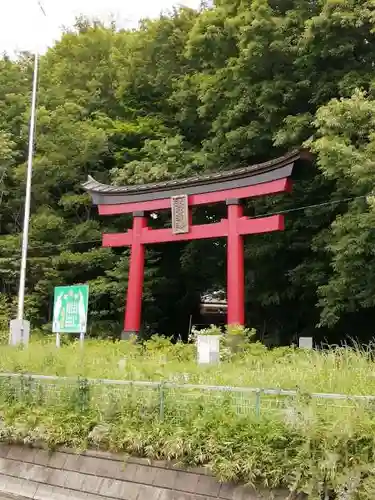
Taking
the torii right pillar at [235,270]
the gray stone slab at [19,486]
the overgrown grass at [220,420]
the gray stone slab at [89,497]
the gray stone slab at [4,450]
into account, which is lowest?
the gray stone slab at [19,486]

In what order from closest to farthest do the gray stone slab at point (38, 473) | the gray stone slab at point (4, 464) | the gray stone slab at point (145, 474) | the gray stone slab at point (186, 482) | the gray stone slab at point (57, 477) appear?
the gray stone slab at point (186, 482), the gray stone slab at point (145, 474), the gray stone slab at point (57, 477), the gray stone slab at point (38, 473), the gray stone slab at point (4, 464)

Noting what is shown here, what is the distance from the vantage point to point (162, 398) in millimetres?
6285

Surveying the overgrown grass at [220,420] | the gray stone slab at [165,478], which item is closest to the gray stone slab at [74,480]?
the overgrown grass at [220,420]

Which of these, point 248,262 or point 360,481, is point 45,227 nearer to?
point 248,262

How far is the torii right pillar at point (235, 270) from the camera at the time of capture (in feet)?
46.6

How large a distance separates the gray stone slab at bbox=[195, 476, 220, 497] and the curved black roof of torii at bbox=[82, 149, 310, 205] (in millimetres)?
9594

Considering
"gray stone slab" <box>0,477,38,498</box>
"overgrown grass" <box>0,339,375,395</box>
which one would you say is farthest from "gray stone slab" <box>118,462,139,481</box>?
"gray stone slab" <box>0,477,38,498</box>

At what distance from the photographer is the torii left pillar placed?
16109 mm

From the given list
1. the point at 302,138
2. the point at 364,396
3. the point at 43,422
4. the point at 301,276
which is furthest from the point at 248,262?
the point at 364,396

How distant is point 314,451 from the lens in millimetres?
4875

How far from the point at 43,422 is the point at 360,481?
4079 millimetres

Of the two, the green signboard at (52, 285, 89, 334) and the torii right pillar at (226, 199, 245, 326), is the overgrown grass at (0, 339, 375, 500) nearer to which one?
the green signboard at (52, 285, 89, 334)

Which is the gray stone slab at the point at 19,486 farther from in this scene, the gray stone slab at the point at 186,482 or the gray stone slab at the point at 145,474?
the gray stone slab at the point at 186,482

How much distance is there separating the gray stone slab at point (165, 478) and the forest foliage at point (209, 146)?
23.3 feet
